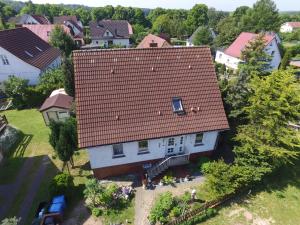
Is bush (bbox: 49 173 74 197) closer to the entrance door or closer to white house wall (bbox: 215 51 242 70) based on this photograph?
the entrance door

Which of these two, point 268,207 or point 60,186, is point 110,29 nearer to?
point 60,186

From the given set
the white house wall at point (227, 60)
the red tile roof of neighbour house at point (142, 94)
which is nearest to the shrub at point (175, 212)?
the red tile roof of neighbour house at point (142, 94)

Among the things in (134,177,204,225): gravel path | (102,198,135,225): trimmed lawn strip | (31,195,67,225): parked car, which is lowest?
(102,198,135,225): trimmed lawn strip

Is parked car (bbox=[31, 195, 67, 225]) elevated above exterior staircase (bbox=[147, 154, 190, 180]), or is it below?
below

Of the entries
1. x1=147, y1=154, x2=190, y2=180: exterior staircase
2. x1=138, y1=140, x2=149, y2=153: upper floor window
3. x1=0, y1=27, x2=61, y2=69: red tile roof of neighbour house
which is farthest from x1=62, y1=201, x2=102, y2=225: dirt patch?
x1=0, y1=27, x2=61, y2=69: red tile roof of neighbour house

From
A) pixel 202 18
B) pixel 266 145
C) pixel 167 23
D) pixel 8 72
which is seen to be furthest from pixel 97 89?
pixel 202 18

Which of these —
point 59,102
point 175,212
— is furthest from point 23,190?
point 175,212
